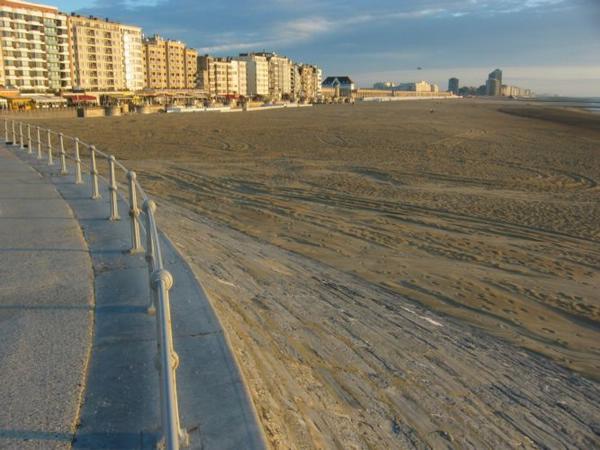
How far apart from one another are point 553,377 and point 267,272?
345 centimetres

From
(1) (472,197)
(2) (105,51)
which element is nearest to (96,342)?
(1) (472,197)

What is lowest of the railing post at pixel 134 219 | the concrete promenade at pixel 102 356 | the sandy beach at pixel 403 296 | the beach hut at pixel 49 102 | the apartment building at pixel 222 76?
the sandy beach at pixel 403 296

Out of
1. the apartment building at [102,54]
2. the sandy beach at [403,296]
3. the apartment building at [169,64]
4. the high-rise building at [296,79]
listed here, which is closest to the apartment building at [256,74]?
the high-rise building at [296,79]

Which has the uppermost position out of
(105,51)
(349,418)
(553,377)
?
(105,51)

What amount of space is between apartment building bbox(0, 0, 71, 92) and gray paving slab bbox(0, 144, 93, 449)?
341 ft

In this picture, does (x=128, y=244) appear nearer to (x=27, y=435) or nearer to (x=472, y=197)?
(x=27, y=435)

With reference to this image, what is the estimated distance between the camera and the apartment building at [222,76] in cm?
15138

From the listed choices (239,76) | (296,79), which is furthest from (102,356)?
(296,79)

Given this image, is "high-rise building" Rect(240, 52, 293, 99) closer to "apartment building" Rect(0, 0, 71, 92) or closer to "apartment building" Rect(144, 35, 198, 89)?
"apartment building" Rect(144, 35, 198, 89)

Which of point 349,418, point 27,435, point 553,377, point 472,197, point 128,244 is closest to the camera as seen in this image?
point 27,435

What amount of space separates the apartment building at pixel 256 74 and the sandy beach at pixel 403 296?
15823 cm

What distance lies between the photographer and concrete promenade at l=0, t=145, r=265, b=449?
2.68 metres

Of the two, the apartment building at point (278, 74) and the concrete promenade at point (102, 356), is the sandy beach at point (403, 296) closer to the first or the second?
the concrete promenade at point (102, 356)

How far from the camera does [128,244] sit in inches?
241
